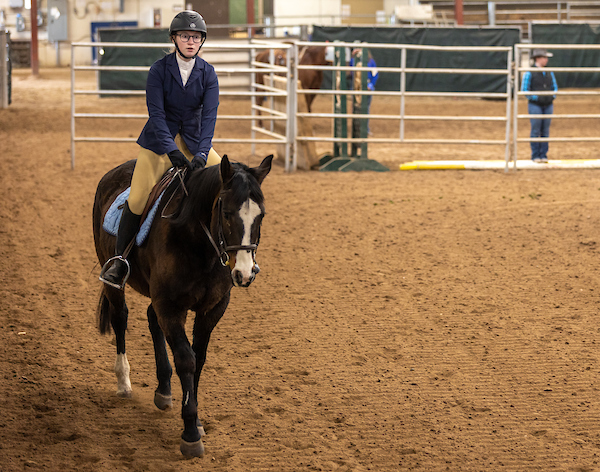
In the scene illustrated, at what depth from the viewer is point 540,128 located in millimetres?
11578

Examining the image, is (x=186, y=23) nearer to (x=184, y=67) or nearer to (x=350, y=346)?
(x=184, y=67)

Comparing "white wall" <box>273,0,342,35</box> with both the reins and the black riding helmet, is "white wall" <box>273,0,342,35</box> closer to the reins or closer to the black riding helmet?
the black riding helmet

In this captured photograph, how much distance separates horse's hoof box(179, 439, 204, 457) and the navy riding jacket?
4.78ft

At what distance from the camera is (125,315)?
427 centimetres

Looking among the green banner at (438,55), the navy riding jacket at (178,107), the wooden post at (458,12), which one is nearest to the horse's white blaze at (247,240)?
the navy riding jacket at (178,107)

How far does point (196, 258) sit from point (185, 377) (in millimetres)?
591

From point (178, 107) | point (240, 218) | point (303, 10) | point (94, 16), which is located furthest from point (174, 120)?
point (94, 16)

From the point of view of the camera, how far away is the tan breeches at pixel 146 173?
3719mm

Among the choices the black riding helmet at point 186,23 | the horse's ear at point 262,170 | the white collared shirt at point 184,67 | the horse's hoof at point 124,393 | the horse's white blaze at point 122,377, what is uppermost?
the black riding helmet at point 186,23

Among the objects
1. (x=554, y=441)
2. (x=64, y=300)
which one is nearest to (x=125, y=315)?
(x=64, y=300)

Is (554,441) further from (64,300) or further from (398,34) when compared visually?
(398,34)

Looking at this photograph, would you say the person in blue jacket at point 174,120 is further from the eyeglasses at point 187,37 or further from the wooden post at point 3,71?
the wooden post at point 3,71

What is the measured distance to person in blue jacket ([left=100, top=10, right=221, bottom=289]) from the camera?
361 cm

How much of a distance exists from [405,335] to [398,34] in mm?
16209
